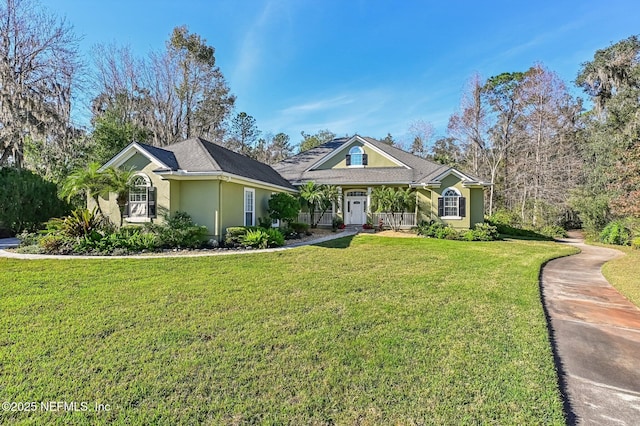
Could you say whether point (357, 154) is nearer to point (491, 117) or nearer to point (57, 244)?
point (491, 117)

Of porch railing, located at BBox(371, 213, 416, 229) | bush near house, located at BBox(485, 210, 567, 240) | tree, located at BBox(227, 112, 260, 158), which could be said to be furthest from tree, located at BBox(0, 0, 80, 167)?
bush near house, located at BBox(485, 210, 567, 240)

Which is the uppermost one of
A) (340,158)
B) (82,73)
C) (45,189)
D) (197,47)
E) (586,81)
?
(197,47)

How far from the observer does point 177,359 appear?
3410 millimetres

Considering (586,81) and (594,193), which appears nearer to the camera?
(594,193)

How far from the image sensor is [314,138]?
128 feet

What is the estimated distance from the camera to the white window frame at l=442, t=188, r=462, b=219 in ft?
56.4

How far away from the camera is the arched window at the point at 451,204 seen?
1706 cm

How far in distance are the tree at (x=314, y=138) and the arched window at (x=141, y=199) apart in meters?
27.6

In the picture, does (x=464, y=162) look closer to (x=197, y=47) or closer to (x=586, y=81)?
(x=586, y=81)

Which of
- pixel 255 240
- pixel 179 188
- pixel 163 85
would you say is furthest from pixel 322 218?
pixel 163 85

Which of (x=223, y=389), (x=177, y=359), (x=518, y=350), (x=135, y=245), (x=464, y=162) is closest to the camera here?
(x=223, y=389)

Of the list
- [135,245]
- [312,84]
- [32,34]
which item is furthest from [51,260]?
[312,84]

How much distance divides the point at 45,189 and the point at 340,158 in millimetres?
16845

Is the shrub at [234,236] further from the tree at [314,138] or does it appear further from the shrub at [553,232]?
the tree at [314,138]
